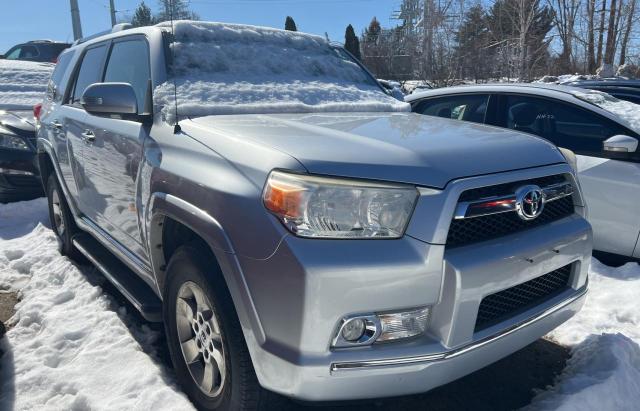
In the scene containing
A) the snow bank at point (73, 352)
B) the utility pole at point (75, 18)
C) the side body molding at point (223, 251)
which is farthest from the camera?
the utility pole at point (75, 18)

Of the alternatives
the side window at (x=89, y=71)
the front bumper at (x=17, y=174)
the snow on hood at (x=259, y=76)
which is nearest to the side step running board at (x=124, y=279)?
the snow on hood at (x=259, y=76)

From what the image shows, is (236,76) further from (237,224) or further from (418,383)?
(418,383)

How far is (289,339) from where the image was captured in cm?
180

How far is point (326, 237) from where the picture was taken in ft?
5.99

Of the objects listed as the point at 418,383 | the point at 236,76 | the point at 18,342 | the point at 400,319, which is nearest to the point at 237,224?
the point at 400,319

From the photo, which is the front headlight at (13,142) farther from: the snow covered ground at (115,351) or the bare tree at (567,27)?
the bare tree at (567,27)

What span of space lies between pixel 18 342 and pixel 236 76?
6.88ft

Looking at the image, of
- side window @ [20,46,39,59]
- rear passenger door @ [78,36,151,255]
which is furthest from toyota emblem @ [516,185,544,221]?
side window @ [20,46,39,59]

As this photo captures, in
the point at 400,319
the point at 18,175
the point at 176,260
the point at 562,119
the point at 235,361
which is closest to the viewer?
the point at 400,319

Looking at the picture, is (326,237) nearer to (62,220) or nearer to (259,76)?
(259,76)

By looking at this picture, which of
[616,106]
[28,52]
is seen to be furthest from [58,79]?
[28,52]

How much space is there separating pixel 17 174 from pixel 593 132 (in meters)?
6.30

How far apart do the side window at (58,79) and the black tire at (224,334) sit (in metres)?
3.02

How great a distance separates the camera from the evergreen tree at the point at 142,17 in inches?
137
